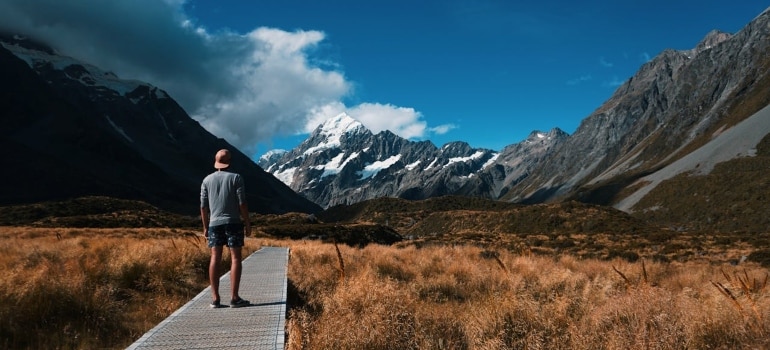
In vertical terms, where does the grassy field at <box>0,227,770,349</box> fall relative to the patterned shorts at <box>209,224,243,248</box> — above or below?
below

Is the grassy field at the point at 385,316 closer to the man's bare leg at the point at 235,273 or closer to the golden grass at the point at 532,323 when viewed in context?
the golden grass at the point at 532,323

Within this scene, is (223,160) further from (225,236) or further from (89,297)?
(89,297)

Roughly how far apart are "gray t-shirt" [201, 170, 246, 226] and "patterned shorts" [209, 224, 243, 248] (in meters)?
0.10

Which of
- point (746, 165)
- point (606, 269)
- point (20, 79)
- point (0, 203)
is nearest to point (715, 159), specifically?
point (746, 165)

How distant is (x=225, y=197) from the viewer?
7676 millimetres

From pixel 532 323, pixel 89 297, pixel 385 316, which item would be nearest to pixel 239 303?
pixel 89 297

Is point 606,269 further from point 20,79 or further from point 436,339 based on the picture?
point 20,79

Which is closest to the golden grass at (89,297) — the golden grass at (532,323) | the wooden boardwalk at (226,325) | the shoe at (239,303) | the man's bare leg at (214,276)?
the wooden boardwalk at (226,325)

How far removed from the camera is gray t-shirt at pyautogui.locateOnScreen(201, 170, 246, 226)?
765 centimetres

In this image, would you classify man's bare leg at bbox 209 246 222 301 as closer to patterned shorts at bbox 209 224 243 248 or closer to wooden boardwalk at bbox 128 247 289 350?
wooden boardwalk at bbox 128 247 289 350

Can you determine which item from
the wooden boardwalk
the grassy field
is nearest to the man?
the wooden boardwalk

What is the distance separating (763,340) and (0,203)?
528 ft

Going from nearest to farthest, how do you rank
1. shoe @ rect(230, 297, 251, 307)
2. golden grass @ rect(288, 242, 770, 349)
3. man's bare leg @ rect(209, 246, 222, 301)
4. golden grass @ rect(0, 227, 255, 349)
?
golden grass @ rect(288, 242, 770, 349) < golden grass @ rect(0, 227, 255, 349) < man's bare leg @ rect(209, 246, 222, 301) < shoe @ rect(230, 297, 251, 307)

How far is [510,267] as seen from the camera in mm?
14391
